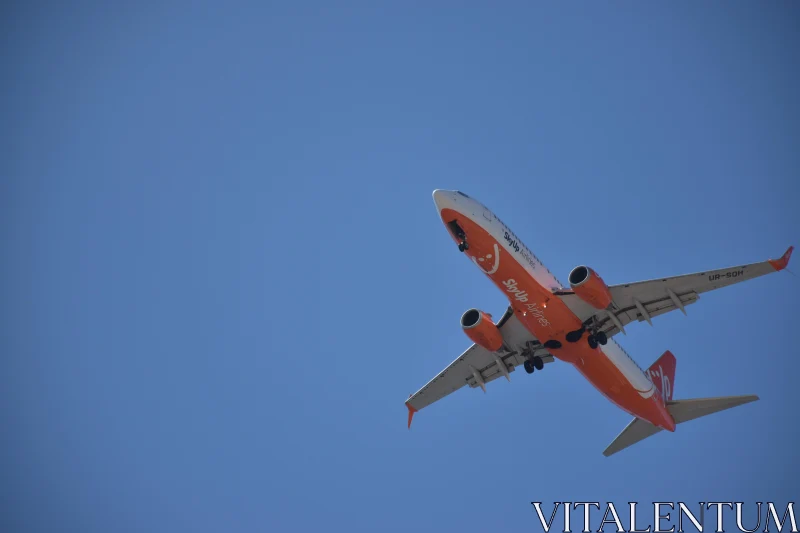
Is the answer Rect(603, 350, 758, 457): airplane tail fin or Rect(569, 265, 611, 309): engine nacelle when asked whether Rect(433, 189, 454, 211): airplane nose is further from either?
Rect(603, 350, 758, 457): airplane tail fin

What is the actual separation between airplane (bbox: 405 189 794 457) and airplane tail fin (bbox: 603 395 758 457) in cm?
6

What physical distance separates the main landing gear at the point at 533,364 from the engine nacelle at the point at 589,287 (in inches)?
258

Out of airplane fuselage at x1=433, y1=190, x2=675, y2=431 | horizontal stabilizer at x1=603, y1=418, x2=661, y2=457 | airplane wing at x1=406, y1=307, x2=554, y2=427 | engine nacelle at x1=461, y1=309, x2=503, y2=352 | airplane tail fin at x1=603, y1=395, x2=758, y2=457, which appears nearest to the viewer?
airplane fuselage at x1=433, y1=190, x2=675, y2=431

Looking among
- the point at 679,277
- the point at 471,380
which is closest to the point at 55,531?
the point at 471,380

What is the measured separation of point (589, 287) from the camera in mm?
33156

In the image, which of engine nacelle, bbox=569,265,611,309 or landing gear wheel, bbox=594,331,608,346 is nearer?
engine nacelle, bbox=569,265,611,309

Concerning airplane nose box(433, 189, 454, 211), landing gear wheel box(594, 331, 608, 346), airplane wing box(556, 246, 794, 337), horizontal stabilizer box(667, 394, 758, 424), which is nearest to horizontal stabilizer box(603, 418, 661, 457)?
horizontal stabilizer box(667, 394, 758, 424)

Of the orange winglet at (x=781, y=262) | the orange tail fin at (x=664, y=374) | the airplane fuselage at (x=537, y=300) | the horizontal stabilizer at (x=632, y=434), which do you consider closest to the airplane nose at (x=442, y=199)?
the airplane fuselage at (x=537, y=300)

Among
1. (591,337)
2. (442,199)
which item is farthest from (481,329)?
(442,199)

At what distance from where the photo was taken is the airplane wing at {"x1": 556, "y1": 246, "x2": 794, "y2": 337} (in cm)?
3384

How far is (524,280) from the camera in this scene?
33875 mm

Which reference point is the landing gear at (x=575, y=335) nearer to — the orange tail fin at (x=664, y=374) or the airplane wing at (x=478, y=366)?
the airplane wing at (x=478, y=366)

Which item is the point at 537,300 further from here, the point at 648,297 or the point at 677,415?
the point at 677,415

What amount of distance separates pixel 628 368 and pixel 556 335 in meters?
5.09
